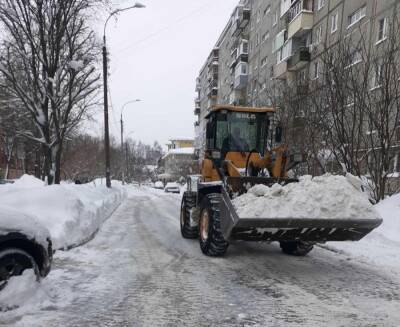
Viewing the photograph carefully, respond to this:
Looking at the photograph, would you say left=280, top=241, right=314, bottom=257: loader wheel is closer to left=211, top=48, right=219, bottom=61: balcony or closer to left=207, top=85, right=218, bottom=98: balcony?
left=207, top=85, right=218, bottom=98: balcony

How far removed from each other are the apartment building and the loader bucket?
3.74 metres

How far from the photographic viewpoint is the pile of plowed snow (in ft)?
21.6

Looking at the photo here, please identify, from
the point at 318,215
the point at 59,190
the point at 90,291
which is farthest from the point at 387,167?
the point at 90,291

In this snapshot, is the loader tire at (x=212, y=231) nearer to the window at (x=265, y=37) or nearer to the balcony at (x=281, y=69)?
the balcony at (x=281, y=69)

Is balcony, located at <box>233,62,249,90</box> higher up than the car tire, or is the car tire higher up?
balcony, located at <box>233,62,249,90</box>

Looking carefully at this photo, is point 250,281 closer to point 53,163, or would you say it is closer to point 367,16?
point 53,163

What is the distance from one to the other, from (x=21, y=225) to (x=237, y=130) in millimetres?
5401

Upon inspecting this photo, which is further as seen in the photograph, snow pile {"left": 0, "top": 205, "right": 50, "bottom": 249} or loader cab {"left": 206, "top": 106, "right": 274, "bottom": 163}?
loader cab {"left": 206, "top": 106, "right": 274, "bottom": 163}

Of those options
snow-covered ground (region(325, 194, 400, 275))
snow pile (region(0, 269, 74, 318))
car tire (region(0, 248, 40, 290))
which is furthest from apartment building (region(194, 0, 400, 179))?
car tire (region(0, 248, 40, 290))

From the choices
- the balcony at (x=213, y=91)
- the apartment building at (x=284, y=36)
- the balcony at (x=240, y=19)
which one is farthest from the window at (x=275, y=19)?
the balcony at (x=213, y=91)

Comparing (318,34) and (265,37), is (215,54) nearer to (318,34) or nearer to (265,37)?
(265,37)

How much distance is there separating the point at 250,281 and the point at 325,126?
29.6ft

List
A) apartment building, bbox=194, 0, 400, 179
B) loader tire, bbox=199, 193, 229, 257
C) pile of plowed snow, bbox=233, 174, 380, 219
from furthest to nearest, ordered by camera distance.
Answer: apartment building, bbox=194, 0, 400, 179
loader tire, bbox=199, 193, 229, 257
pile of plowed snow, bbox=233, 174, 380, 219

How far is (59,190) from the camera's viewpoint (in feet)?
33.2
